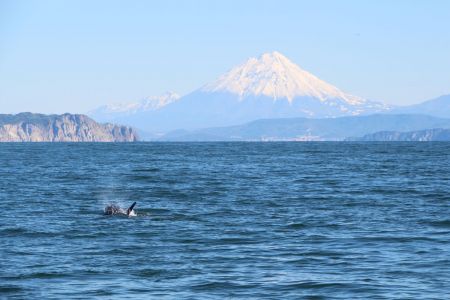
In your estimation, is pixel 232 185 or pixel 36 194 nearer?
pixel 36 194

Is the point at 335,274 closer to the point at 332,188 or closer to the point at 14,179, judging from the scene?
the point at 332,188

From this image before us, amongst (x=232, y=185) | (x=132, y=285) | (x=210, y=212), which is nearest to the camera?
(x=132, y=285)

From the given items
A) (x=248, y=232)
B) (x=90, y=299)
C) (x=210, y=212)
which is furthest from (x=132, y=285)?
(x=210, y=212)

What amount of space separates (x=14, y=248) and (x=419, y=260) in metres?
13.9

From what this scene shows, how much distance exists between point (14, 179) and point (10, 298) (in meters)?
53.8

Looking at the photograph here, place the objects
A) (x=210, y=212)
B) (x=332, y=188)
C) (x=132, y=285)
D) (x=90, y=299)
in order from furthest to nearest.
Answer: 1. (x=332, y=188)
2. (x=210, y=212)
3. (x=132, y=285)
4. (x=90, y=299)

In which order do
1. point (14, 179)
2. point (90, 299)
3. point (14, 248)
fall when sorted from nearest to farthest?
point (90, 299) → point (14, 248) → point (14, 179)

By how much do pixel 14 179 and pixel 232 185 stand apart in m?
18.8

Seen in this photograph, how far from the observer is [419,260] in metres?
30.8

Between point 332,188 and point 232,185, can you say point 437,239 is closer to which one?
point 332,188

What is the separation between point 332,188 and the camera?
66.9 metres

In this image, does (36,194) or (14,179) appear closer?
(36,194)

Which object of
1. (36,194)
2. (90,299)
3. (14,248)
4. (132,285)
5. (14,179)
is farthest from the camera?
(14,179)

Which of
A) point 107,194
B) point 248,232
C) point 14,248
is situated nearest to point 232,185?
point 107,194
